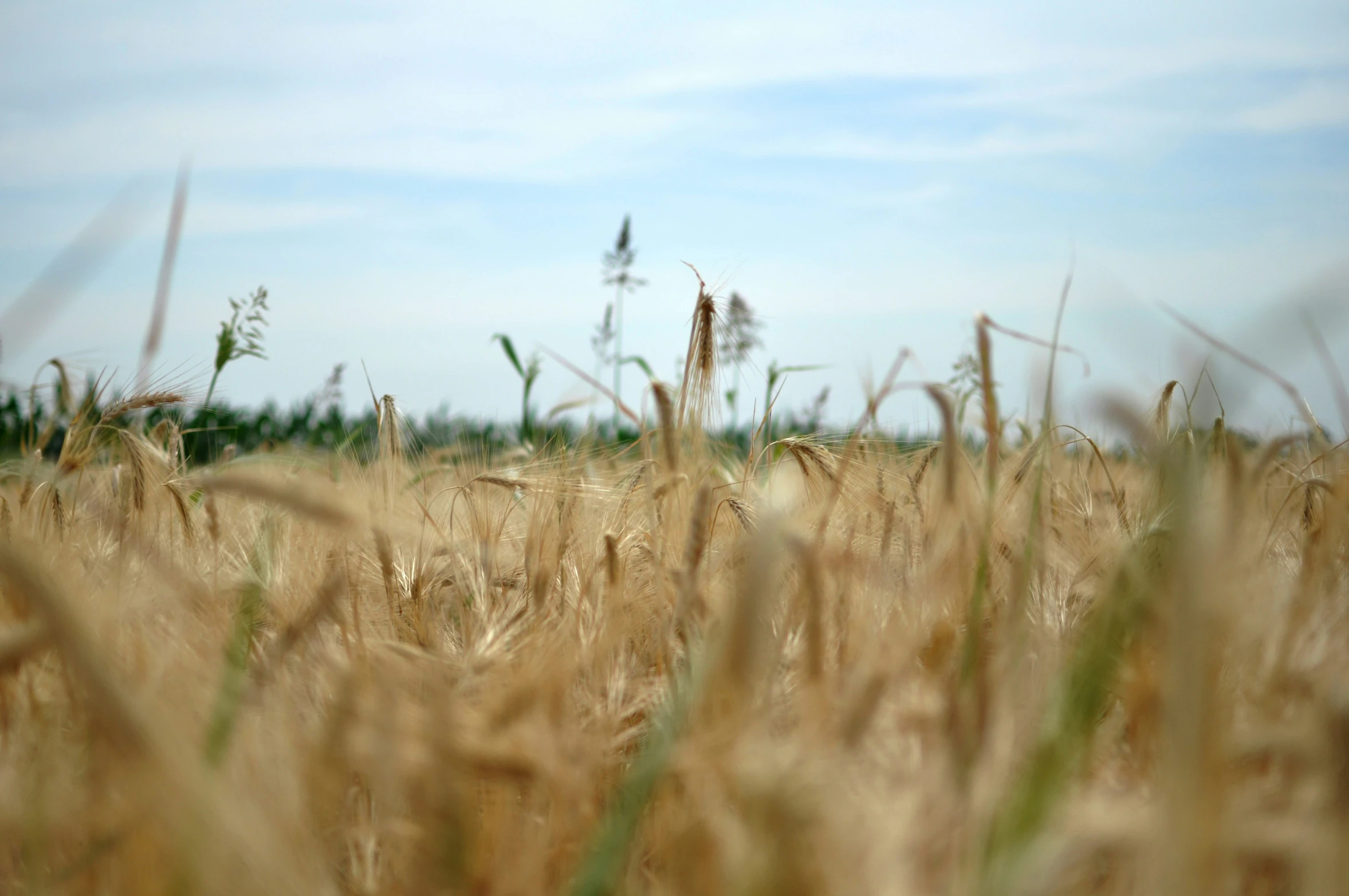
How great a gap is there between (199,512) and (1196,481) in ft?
6.55

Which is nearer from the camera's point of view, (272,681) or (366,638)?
(272,681)

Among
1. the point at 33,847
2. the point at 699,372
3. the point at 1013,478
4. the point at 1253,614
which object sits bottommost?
the point at 33,847

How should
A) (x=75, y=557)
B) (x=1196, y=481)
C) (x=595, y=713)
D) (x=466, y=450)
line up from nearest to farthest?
(x=1196, y=481) < (x=595, y=713) < (x=75, y=557) < (x=466, y=450)

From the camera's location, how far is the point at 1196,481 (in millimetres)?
655

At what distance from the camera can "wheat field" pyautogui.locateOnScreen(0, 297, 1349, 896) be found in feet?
1.98

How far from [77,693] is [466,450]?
1.07 meters

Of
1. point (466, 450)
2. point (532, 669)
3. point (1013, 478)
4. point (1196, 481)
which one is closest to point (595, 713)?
point (532, 669)

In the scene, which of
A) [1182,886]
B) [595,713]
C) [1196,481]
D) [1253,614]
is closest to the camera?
[1182,886]

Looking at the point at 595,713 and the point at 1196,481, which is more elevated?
the point at 1196,481

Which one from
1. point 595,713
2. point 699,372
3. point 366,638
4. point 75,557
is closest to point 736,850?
point 595,713

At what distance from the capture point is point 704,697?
0.69 metres

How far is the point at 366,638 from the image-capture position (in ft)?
3.82

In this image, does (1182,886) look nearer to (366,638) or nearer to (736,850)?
(736,850)

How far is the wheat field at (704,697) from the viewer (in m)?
0.60
